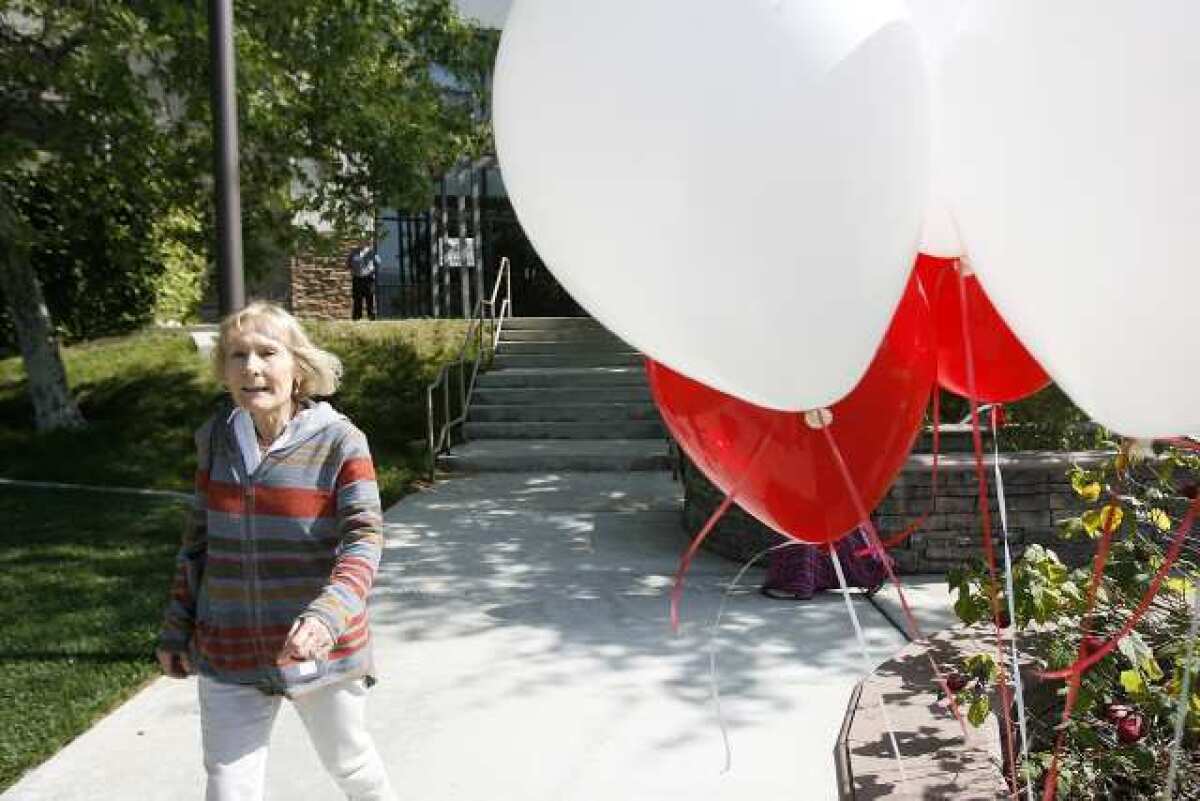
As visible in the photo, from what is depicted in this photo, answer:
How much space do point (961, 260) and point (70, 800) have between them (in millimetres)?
2983

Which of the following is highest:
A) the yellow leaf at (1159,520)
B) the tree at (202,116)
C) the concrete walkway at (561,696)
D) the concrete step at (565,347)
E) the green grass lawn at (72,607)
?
the tree at (202,116)

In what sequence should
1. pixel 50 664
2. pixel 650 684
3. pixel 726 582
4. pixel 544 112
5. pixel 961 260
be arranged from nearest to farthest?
1. pixel 544 112
2. pixel 961 260
3. pixel 650 684
4. pixel 50 664
5. pixel 726 582

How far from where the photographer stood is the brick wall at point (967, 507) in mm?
5492

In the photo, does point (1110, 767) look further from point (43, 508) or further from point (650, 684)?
point (43, 508)

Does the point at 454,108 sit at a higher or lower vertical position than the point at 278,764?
higher

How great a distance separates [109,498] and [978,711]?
7500 millimetres

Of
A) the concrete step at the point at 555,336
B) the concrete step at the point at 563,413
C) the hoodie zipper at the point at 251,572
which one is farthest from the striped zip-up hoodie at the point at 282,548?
the concrete step at the point at 555,336

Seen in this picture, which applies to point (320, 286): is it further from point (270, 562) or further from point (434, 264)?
point (270, 562)

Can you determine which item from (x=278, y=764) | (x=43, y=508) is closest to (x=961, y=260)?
(x=278, y=764)

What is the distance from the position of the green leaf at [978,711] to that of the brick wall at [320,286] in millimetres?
15049

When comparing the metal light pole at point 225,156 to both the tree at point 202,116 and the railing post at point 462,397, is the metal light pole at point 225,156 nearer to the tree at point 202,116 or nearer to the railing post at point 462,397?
the tree at point 202,116

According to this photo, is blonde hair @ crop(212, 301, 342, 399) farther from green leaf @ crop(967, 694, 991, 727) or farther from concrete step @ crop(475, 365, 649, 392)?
concrete step @ crop(475, 365, 649, 392)

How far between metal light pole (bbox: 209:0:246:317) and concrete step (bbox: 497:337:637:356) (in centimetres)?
826

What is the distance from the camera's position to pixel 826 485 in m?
1.74
